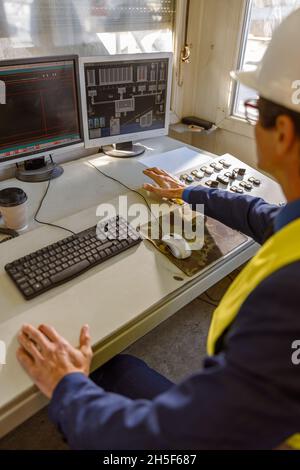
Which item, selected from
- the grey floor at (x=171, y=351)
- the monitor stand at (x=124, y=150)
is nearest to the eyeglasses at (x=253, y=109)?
the monitor stand at (x=124, y=150)

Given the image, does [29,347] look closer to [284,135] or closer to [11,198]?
[11,198]

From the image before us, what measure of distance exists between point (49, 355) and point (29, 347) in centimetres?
5

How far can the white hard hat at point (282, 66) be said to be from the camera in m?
0.60

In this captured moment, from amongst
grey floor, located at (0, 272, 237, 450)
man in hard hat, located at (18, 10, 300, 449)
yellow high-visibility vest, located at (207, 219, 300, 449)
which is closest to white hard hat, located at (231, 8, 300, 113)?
man in hard hat, located at (18, 10, 300, 449)

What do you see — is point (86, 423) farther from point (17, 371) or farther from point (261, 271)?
point (261, 271)

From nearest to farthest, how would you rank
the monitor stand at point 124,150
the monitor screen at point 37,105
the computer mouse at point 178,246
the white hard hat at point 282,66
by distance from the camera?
the white hard hat at point 282,66, the computer mouse at point 178,246, the monitor screen at point 37,105, the monitor stand at point 124,150

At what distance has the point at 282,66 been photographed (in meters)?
0.62

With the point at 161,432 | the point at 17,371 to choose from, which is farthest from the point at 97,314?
the point at 161,432

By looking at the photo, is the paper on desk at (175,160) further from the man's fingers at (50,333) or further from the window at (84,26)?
the man's fingers at (50,333)

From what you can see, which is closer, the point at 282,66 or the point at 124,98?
the point at 282,66

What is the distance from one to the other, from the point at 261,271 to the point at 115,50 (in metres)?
1.51

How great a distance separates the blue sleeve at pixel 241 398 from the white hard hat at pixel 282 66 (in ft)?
0.97

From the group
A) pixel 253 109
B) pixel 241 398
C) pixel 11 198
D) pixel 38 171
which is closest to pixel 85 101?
pixel 38 171

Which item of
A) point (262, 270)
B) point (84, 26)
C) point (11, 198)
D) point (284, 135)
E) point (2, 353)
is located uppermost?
point (84, 26)
